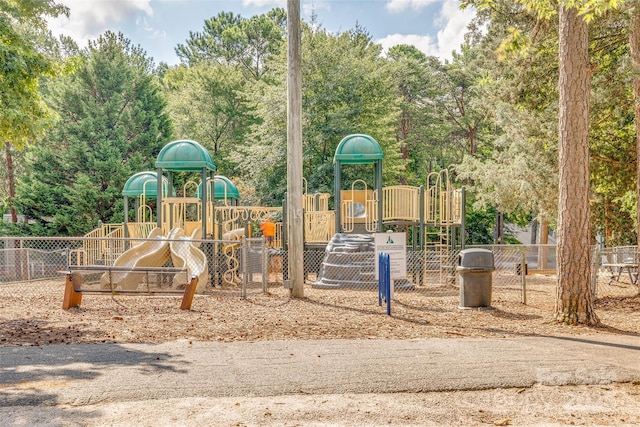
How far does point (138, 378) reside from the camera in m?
6.06

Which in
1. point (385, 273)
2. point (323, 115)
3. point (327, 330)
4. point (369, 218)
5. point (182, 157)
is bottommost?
point (327, 330)

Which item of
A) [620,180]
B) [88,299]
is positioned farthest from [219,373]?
[620,180]

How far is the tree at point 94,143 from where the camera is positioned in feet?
95.5

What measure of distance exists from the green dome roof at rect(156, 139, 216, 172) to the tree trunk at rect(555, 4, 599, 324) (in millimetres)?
10669

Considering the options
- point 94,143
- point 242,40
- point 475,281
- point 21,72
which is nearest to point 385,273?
point 475,281

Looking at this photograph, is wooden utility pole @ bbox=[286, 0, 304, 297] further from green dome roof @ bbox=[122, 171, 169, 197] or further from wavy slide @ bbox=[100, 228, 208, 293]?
green dome roof @ bbox=[122, 171, 169, 197]

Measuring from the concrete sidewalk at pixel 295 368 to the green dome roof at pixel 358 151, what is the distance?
1087 cm

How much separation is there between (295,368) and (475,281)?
6.32 metres

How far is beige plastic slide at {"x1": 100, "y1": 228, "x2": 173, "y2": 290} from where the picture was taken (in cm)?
1541

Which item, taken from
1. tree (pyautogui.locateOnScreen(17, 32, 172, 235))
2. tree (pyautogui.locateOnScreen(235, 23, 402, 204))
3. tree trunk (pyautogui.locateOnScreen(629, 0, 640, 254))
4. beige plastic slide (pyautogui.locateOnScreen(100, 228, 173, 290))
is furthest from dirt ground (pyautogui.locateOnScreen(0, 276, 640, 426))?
tree (pyautogui.locateOnScreen(235, 23, 402, 204))

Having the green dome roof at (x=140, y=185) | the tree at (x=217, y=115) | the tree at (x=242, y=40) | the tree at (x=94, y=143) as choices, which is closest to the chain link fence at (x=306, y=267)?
the green dome roof at (x=140, y=185)

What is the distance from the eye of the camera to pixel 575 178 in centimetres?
980

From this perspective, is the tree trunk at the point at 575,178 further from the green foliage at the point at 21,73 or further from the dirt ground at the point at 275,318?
the green foliage at the point at 21,73

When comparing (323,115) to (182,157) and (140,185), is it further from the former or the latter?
(182,157)
